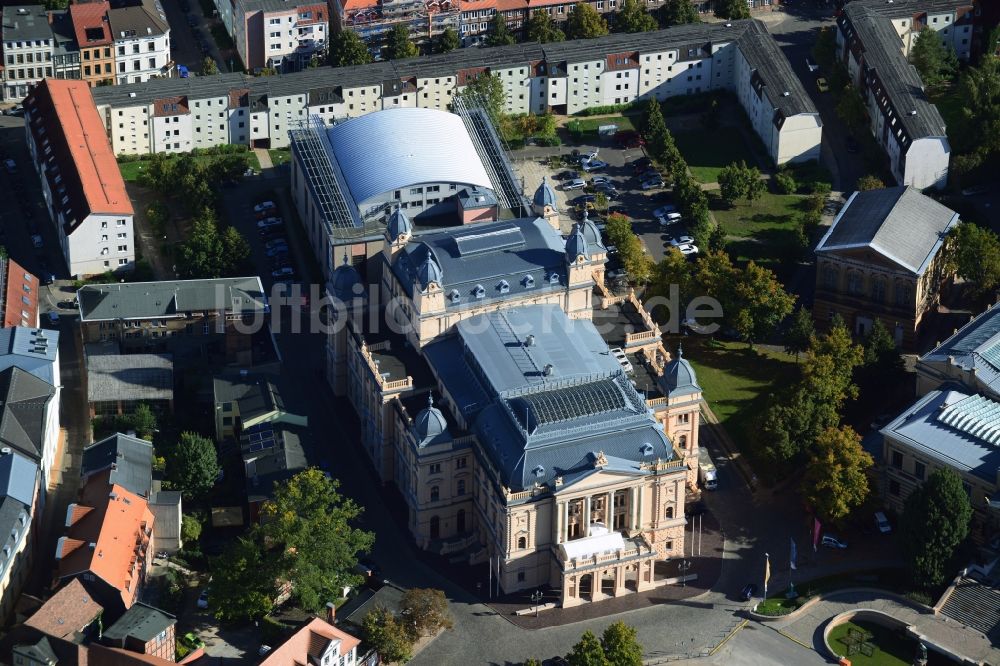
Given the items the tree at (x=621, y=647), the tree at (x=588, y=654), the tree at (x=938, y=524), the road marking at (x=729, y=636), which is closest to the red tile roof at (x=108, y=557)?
the tree at (x=588, y=654)

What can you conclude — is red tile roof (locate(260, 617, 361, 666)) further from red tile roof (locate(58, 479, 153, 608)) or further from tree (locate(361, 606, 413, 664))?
red tile roof (locate(58, 479, 153, 608))

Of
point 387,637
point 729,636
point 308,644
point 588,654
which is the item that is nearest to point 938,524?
point 729,636

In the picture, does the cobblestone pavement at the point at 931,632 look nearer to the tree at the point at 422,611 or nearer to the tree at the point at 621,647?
the tree at the point at 621,647

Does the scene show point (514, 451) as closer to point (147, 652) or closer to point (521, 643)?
point (521, 643)

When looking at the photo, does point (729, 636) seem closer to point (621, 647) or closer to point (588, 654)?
point (621, 647)

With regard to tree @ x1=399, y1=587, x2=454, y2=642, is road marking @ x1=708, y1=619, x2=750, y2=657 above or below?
below

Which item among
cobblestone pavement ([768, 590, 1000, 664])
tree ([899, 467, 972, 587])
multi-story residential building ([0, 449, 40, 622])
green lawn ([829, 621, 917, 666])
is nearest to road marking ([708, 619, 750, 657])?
cobblestone pavement ([768, 590, 1000, 664])
